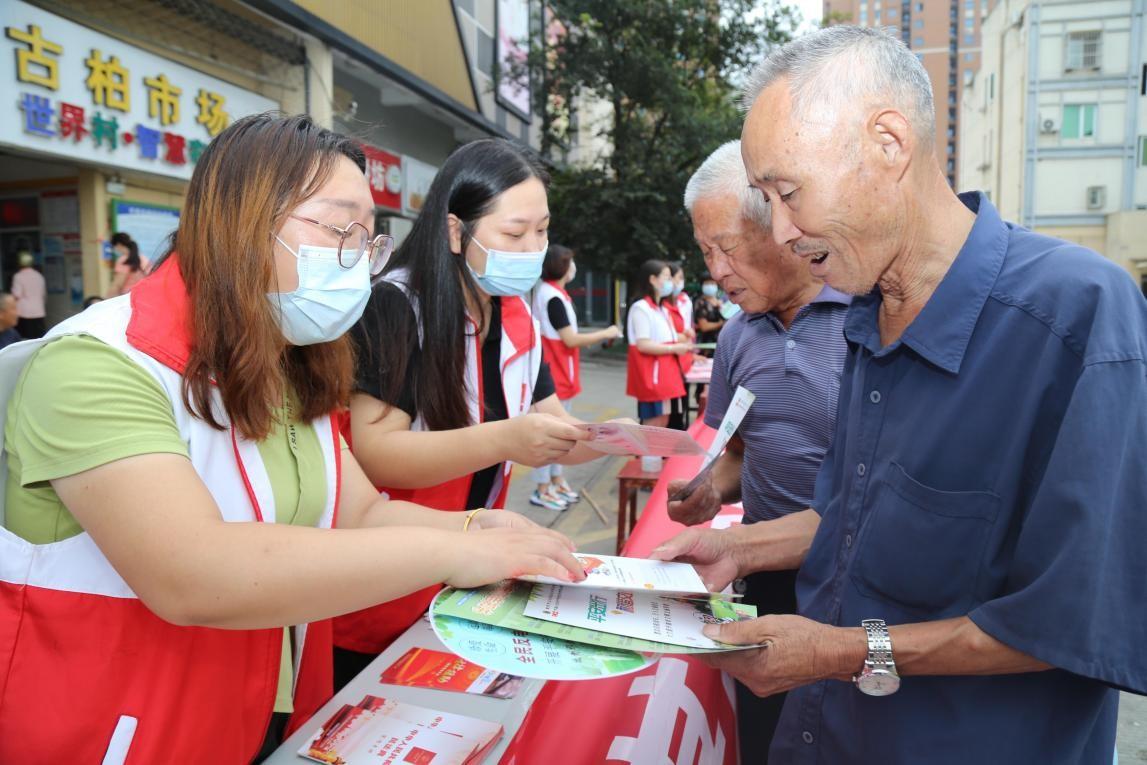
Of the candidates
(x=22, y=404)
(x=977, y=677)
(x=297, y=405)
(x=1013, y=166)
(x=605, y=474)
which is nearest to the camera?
(x=22, y=404)

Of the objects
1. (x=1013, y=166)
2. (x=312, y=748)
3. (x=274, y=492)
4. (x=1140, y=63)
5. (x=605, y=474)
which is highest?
(x=1140, y=63)

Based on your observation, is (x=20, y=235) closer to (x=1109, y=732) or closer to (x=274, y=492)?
Result: (x=274, y=492)

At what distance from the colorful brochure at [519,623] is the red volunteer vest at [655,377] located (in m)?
5.76

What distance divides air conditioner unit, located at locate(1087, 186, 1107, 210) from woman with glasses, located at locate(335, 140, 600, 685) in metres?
33.2

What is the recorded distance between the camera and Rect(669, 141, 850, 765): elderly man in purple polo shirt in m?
2.04

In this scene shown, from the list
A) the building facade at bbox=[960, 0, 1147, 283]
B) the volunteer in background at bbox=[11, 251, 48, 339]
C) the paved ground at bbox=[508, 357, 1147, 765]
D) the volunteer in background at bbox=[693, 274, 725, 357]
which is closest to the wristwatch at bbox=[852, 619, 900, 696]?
the paved ground at bbox=[508, 357, 1147, 765]

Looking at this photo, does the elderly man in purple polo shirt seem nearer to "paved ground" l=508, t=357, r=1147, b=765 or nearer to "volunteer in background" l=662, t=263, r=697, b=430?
"paved ground" l=508, t=357, r=1147, b=765

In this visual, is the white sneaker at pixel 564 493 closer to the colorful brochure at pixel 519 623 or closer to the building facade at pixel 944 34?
the colorful brochure at pixel 519 623

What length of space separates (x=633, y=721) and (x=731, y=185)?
Answer: 1356 millimetres

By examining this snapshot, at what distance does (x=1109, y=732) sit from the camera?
1.23 meters

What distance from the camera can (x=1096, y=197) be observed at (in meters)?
28.4

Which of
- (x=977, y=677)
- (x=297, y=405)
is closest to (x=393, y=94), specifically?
(x=297, y=405)

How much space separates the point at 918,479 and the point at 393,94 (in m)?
11.8

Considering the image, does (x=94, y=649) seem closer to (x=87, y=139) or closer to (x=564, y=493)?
(x=564, y=493)
